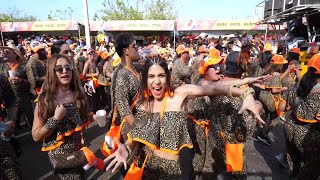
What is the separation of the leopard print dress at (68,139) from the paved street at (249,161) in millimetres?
1624

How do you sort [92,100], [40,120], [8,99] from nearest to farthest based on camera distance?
[40,120]
[8,99]
[92,100]

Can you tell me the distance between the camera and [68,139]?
2.66m

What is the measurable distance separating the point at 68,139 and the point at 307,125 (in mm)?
2851

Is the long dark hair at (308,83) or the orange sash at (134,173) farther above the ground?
the long dark hair at (308,83)

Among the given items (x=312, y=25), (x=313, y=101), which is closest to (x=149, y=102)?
(x=313, y=101)

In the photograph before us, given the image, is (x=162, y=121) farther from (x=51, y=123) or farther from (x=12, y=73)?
(x=12, y=73)

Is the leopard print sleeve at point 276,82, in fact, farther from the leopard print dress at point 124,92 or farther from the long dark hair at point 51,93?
the long dark hair at point 51,93

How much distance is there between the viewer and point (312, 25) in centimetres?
945

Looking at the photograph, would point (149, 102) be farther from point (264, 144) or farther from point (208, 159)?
point (264, 144)

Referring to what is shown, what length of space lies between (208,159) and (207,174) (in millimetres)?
226

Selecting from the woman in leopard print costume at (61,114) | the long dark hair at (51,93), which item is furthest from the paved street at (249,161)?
the long dark hair at (51,93)

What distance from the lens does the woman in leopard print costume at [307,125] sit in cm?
293

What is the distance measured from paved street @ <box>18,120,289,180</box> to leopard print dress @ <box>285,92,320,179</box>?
3.06 ft

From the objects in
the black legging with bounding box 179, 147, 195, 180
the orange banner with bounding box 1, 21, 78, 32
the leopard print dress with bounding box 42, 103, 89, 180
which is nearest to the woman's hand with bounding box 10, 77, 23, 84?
the leopard print dress with bounding box 42, 103, 89, 180
